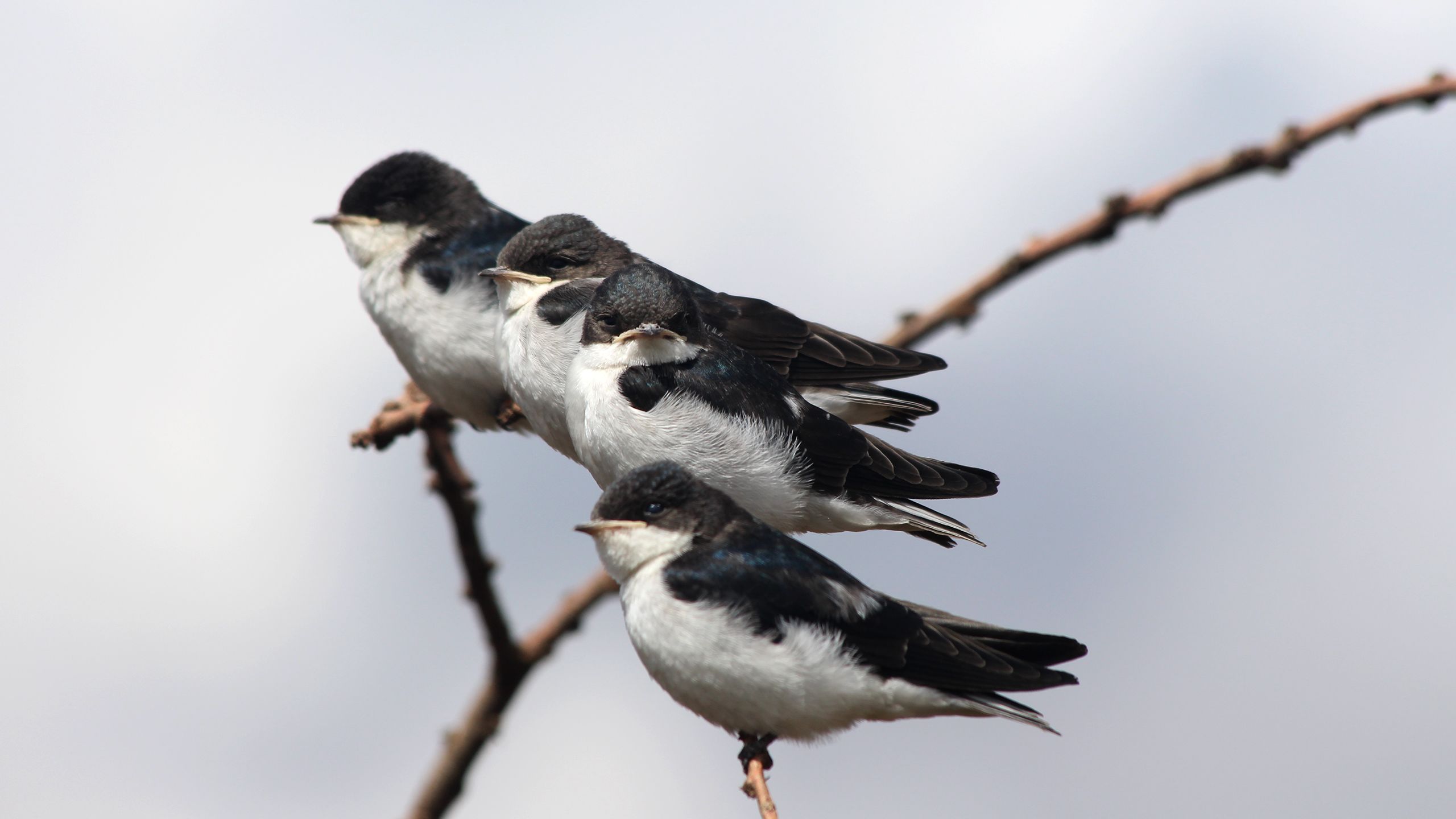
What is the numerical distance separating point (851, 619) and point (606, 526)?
712mm

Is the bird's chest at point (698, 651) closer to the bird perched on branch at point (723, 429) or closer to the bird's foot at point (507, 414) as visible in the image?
the bird perched on branch at point (723, 429)

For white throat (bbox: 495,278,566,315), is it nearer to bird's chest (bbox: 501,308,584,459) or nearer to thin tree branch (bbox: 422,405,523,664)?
bird's chest (bbox: 501,308,584,459)

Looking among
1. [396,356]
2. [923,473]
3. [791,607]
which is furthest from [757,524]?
[396,356]

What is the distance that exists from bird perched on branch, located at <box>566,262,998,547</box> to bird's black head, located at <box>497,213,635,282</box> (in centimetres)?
76

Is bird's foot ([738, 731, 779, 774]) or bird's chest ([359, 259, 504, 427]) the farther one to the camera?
bird's chest ([359, 259, 504, 427])

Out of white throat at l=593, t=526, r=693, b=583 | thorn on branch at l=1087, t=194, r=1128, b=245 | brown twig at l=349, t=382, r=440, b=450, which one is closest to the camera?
white throat at l=593, t=526, r=693, b=583

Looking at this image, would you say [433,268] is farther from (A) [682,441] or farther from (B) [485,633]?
(A) [682,441]

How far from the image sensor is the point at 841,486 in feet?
14.5

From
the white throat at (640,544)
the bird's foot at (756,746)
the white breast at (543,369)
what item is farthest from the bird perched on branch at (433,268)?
the bird's foot at (756,746)

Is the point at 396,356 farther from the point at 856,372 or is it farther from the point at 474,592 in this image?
the point at 856,372

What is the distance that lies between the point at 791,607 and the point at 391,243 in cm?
318

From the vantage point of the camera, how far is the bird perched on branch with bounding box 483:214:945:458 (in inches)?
192

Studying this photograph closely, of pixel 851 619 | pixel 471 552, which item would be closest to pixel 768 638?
pixel 851 619

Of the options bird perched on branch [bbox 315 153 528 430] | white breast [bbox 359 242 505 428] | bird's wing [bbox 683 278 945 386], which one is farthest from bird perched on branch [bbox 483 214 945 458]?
white breast [bbox 359 242 505 428]
